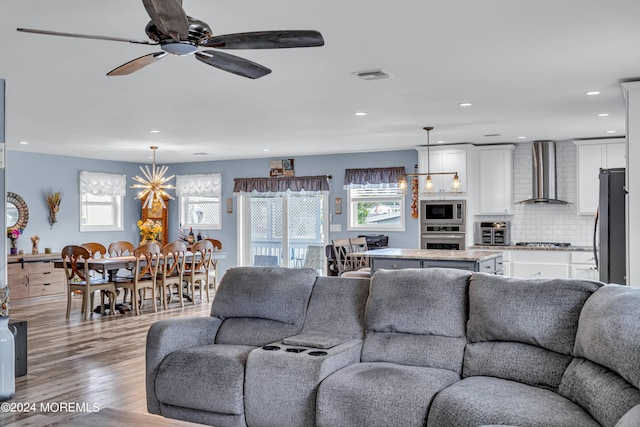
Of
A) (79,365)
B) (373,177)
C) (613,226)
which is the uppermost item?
(373,177)

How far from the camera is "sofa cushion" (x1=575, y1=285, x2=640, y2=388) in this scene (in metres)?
2.17

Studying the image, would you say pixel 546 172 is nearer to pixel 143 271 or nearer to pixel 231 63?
pixel 143 271

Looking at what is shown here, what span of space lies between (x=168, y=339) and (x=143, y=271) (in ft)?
14.5

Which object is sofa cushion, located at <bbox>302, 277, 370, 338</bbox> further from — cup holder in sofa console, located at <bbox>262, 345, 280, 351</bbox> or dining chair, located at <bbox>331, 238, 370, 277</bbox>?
dining chair, located at <bbox>331, 238, 370, 277</bbox>

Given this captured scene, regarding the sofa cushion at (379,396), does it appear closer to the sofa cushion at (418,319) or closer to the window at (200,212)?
the sofa cushion at (418,319)

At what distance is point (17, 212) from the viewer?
9.48 meters

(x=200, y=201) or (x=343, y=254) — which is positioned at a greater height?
(x=200, y=201)

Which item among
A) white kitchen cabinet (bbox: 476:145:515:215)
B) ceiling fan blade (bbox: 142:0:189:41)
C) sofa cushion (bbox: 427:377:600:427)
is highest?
ceiling fan blade (bbox: 142:0:189:41)

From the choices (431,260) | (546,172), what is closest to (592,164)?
(546,172)

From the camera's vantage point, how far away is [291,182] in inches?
416

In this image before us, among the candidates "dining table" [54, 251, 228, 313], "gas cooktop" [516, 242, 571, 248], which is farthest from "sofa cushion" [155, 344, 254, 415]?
"gas cooktop" [516, 242, 571, 248]

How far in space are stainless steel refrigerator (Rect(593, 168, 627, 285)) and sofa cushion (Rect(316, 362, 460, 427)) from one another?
292 centimetres

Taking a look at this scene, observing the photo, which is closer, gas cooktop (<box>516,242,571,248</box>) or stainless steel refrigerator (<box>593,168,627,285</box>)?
stainless steel refrigerator (<box>593,168,627,285</box>)

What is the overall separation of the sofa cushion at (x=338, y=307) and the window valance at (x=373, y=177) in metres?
5.95
